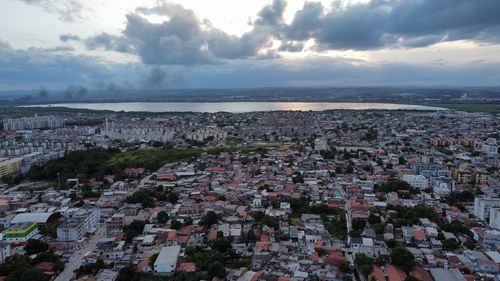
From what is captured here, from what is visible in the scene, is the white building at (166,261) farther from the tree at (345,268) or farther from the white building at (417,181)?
the white building at (417,181)

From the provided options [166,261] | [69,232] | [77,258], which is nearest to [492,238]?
[166,261]

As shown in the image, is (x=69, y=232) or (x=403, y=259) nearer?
(x=403, y=259)

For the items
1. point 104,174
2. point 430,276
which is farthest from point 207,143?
point 430,276

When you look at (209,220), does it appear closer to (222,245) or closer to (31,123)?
(222,245)

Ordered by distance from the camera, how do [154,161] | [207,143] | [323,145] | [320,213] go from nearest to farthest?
[320,213] → [154,161] → [323,145] → [207,143]

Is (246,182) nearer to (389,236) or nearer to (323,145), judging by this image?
(389,236)
